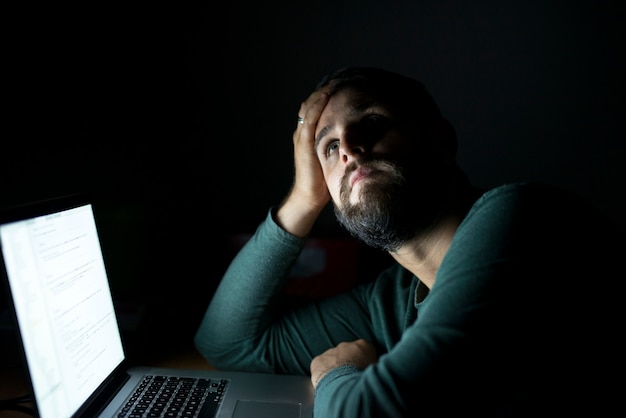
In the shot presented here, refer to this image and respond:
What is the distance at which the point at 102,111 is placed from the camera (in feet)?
4.01

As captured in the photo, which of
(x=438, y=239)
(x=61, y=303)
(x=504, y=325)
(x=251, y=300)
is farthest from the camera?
(x=251, y=300)

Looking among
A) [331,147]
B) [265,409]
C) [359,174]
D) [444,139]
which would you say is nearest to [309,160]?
[331,147]

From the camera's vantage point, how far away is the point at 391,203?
0.86m

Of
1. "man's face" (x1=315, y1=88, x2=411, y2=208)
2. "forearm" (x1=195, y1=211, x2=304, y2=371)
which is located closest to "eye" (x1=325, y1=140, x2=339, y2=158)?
"man's face" (x1=315, y1=88, x2=411, y2=208)

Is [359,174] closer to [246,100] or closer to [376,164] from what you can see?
[376,164]

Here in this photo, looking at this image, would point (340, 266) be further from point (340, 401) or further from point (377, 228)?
point (340, 401)

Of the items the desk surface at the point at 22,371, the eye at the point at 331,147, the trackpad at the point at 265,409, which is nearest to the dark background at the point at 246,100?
the desk surface at the point at 22,371

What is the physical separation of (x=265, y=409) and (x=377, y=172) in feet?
1.56

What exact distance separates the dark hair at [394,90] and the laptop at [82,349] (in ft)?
1.88

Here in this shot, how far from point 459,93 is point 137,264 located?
101 centimetres

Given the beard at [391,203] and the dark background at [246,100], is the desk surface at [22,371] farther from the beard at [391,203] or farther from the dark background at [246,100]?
the beard at [391,203]

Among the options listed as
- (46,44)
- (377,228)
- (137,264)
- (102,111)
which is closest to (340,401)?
(377,228)

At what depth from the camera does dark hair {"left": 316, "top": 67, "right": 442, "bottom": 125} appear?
958 mm

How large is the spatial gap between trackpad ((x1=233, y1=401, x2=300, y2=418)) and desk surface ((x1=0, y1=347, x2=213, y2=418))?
0.24 meters
